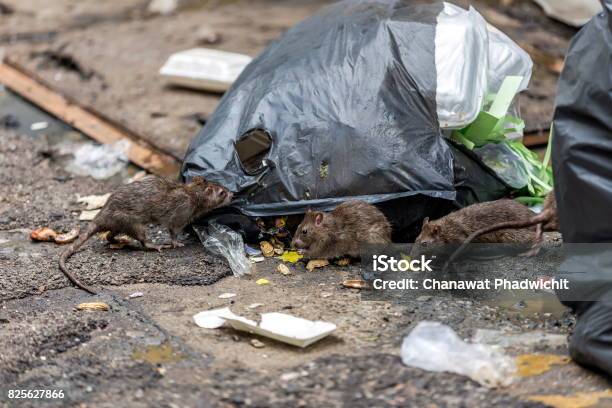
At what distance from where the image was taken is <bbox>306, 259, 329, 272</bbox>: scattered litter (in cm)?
579

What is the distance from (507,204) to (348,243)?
1.00 metres

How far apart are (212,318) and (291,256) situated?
1.17 m

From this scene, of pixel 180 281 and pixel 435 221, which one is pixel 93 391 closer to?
pixel 180 281

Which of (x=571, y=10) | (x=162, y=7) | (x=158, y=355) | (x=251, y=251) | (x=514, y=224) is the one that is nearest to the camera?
(x=158, y=355)

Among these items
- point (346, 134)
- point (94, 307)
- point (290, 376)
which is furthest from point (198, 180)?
point (290, 376)

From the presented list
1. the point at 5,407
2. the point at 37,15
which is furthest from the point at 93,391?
the point at 37,15

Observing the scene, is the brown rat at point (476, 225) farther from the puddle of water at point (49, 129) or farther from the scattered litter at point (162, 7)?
the scattered litter at point (162, 7)

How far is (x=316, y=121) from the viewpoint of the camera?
5.93 metres

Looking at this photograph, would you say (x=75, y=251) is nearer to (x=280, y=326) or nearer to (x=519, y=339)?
(x=280, y=326)

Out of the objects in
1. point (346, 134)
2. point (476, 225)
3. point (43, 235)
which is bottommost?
point (43, 235)

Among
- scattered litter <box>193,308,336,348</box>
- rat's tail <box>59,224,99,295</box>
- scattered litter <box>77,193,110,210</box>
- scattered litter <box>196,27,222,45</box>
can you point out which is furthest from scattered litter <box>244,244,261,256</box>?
scattered litter <box>196,27,222,45</box>

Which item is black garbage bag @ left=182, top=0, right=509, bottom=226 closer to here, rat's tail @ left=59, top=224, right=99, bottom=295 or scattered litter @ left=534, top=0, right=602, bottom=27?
rat's tail @ left=59, top=224, right=99, bottom=295

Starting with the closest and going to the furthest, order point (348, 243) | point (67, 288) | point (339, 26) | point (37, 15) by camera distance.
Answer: point (67, 288) < point (348, 243) < point (339, 26) < point (37, 15)

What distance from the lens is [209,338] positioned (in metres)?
4.67
